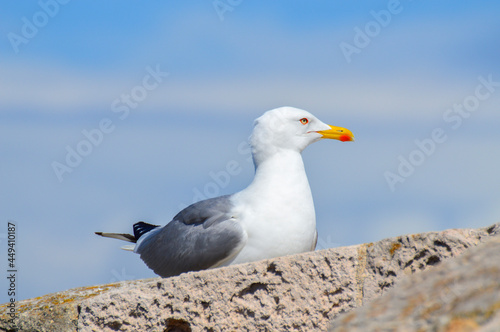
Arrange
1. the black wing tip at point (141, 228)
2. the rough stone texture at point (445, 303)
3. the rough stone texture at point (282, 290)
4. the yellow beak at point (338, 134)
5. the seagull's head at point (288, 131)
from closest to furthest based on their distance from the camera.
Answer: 1. the rough stone texture at point (445, 303)
2. the rough stone texture at point (282, 290)
3. the seagull's head at point (288, 131)
4. the yellow beak at point (338, 134)
5. the black wing tip at point (141, 228)

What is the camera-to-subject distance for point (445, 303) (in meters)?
2.46

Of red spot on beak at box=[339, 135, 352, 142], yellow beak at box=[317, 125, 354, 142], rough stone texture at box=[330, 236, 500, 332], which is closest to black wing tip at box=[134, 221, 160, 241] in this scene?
yellow beak at box=[317, 125, 354, 142]

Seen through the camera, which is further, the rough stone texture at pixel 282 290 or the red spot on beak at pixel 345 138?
the red spot on beak at pixel 345 138

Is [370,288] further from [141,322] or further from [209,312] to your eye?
[141,322]

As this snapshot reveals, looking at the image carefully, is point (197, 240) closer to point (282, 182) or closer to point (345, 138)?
point (282, 182)

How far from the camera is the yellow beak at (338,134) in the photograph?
757cm

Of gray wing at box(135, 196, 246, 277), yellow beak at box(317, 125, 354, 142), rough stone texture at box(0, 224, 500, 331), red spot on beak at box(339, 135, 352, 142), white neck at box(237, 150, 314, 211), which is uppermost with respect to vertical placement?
yellow beak at box(317, 125, 354, 142)

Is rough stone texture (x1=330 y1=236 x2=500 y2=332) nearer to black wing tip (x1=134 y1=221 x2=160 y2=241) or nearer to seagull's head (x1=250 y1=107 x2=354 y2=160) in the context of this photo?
seagull's head (x1=250 y1=107 x2=354 y2=160)

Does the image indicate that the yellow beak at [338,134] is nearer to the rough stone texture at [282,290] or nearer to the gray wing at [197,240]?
the gray wing at [197,240]

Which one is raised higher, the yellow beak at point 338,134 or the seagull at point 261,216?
the yellow beak at point 338,134

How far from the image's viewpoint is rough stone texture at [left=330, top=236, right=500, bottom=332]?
2.26 metres

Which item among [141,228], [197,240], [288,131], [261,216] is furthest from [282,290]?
[141,228]

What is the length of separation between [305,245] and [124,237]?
9.55ft

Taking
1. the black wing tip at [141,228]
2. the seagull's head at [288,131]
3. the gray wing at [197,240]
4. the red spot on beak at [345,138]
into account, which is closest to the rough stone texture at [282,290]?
the gray wing at [197,240]
